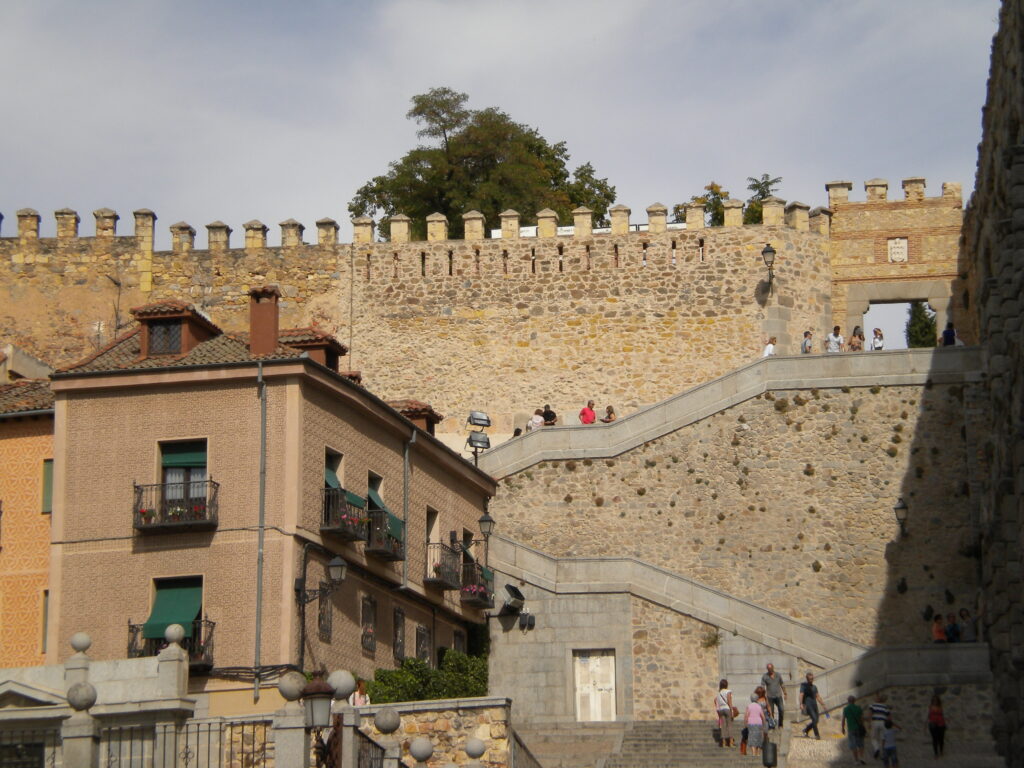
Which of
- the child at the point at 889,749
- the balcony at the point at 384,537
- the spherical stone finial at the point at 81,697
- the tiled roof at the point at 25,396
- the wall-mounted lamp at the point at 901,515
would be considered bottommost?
the child at the point at 889,749

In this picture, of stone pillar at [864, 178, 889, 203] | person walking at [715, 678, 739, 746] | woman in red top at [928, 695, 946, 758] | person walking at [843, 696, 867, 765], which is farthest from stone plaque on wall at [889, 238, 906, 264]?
person walking at [843, 696, 867, 765]

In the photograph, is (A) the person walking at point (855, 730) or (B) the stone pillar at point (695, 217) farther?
(B) the stone pillar at point (695, 217)

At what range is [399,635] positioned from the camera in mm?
33594

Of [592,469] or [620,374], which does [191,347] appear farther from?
[620,374]

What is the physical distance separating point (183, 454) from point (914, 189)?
Result: 2213cm

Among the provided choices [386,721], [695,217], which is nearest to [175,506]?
[386,721]

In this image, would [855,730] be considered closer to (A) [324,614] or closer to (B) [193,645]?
(A) [324,614]

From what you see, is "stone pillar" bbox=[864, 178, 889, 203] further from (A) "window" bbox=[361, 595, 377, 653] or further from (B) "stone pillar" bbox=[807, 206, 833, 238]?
(A) "window" bbox=[361, 595, 377, 653]

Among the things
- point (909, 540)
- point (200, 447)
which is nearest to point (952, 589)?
point (909, 540)

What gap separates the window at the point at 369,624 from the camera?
32.1 metres

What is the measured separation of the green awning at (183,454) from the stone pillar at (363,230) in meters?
17.7

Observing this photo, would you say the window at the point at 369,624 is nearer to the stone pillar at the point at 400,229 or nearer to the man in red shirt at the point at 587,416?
the man in red shirt at the point at 587,416

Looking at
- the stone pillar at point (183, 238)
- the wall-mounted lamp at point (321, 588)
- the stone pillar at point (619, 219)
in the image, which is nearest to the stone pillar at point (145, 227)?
the stone pillar at point (183, 238)

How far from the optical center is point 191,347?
32.9m
